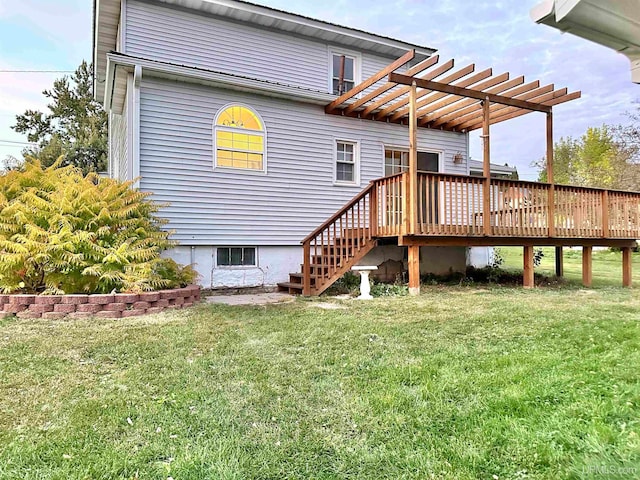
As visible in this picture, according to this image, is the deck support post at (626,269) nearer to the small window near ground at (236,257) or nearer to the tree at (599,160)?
the small window near ground at (236,257)

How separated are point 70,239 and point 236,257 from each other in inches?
134

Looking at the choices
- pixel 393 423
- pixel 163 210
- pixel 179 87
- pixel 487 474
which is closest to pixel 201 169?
pixel 163 210

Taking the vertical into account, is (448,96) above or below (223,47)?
below

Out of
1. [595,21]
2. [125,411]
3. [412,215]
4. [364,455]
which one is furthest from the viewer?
[412,215]

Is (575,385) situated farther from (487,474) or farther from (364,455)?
(364,455)

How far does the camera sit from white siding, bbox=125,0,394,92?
8336mm

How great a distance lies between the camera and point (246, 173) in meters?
8.61

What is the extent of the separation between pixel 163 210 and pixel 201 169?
1.07 m

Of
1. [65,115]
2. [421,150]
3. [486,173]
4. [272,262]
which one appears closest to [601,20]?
[486,173]

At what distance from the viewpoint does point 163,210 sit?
7820 millimetres

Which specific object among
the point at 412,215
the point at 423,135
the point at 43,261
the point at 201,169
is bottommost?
the point at 43,261

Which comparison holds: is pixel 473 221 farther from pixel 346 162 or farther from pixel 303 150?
pixel 303 150

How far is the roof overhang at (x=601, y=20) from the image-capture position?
1.51 meters

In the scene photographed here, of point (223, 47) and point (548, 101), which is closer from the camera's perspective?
point (548, 101)
